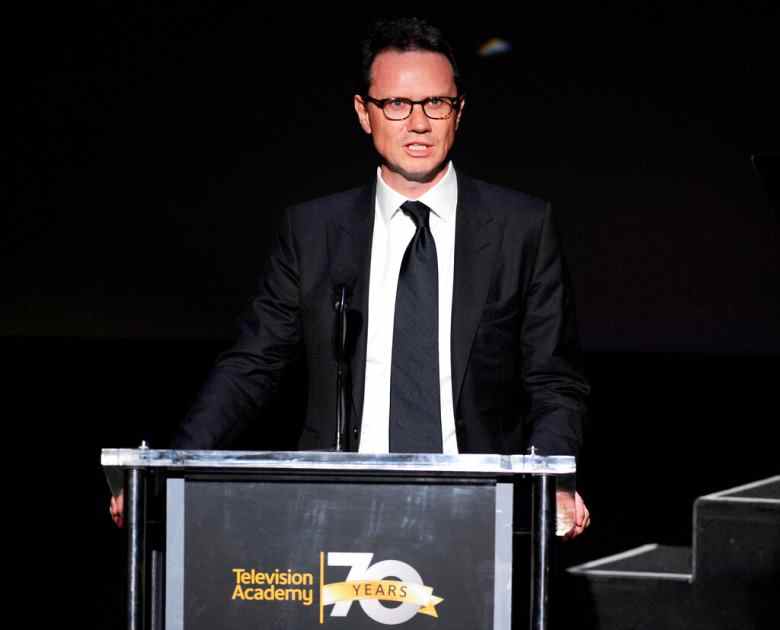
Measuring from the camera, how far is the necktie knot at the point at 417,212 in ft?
6.35

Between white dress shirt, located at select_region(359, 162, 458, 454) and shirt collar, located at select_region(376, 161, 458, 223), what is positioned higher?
shirt collar, located at select_region(376, 161, 458, 223)

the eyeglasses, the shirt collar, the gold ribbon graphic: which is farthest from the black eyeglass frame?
the gold ribbon graphic

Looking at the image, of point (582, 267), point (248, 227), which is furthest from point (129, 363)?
point (582, 267)

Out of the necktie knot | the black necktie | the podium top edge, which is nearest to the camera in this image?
the podium top edge

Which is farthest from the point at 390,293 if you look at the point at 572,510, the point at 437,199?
the point at 572,510

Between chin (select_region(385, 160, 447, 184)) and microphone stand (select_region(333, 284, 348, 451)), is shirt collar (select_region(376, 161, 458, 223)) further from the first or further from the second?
microphone stand (select_region(333, 284, 348, 451))

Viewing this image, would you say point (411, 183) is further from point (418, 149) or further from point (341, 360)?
point (341, 360)

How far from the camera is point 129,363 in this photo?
357 inches

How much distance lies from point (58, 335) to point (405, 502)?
604 cm

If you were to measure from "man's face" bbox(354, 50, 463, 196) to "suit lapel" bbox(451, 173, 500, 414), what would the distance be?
0.29 feet

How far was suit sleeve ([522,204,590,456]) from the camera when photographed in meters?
1.83

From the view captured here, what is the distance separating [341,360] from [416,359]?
238mm

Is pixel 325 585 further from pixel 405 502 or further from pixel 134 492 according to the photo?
pixel 134 492

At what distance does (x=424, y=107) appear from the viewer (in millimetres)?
1887
